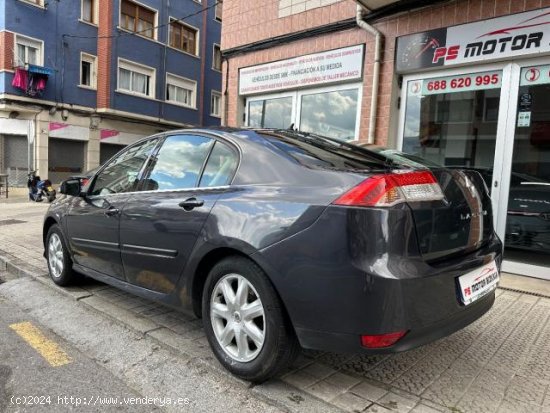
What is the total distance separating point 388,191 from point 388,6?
4847 millimetres

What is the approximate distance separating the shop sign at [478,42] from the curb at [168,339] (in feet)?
15.1

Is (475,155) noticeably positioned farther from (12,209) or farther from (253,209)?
(12,209)

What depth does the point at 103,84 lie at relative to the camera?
1998cm

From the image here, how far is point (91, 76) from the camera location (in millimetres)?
19938

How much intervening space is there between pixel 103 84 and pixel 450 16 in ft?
58.0

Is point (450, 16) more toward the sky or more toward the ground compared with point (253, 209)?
more toward the sky

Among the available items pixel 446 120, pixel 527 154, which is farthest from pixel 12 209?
pixel 527 154

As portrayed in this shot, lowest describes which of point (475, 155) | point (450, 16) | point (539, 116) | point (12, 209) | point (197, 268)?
point (12, 209)

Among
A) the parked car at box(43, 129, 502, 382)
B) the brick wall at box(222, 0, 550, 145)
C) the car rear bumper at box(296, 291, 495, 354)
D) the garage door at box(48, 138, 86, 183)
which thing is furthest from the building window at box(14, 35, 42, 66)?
the car rear bumper at box(296, 291, 495, 354)

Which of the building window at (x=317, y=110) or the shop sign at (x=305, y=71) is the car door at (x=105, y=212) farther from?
the shop sign at (x=305, y=71)

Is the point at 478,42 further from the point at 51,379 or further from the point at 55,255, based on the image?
the point at 51,379

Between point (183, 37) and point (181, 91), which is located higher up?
point (183, 37)

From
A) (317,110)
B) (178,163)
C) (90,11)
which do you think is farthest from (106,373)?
(90,11)

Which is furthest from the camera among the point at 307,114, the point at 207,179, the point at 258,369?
the point at 307,114
